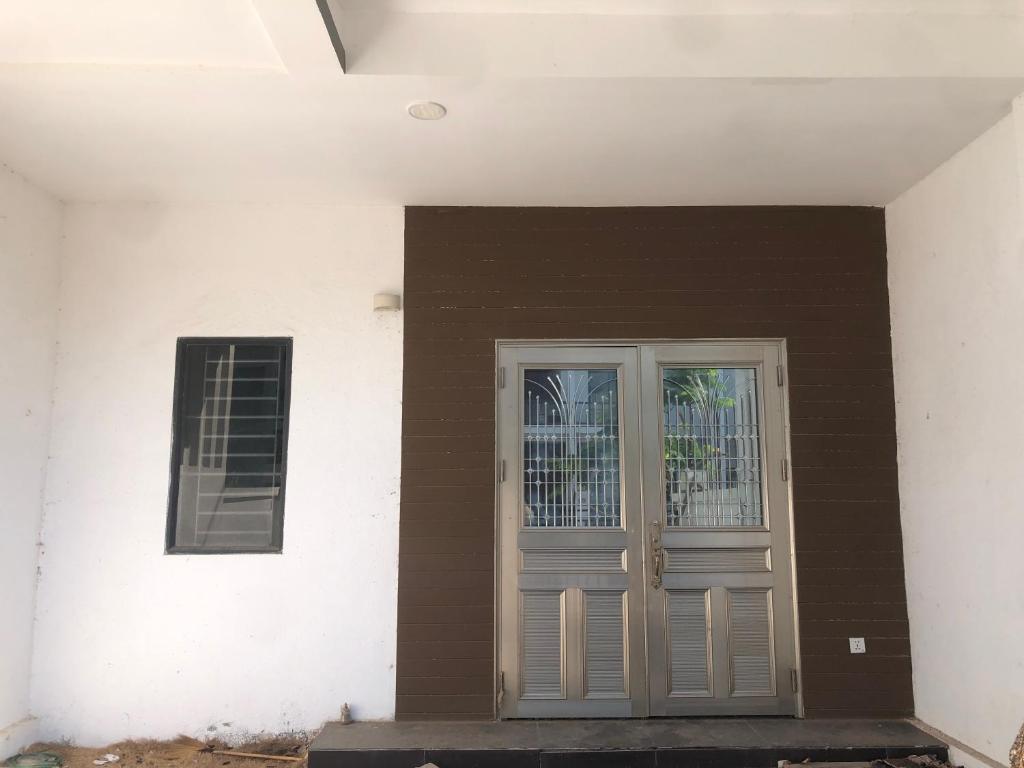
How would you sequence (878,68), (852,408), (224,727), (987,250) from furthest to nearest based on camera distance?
(852,408) < (224,727) < (987,250) < (878,68)

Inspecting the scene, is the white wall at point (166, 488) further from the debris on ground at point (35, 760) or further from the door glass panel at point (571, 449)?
the door glass panel at point (571, 449)

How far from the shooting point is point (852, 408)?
405cm

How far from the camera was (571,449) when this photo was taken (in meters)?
4.07

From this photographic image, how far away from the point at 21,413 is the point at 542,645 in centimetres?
307

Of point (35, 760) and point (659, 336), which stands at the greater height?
point (659, 336)

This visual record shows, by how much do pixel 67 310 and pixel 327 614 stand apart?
7.52 feet

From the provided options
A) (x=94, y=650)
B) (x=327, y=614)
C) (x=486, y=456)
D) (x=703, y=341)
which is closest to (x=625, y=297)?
(x=703, y=341)

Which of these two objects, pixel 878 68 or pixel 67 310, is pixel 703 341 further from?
pixel 67 310

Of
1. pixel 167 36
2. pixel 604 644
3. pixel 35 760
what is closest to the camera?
pixel 167 36

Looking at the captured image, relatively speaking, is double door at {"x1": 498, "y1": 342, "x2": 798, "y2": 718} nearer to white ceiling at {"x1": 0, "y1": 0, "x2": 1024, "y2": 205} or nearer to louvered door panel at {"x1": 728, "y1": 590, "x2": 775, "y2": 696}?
louvered door panel at {"x1": 728, "y1": 590, "x2": 775, "y2": 696}

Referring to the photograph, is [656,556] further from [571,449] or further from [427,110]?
[427,110]

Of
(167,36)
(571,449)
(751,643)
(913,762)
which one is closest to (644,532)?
(571,449)

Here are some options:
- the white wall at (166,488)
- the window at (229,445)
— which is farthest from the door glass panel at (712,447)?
the window at (229,445)

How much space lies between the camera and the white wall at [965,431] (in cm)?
312
